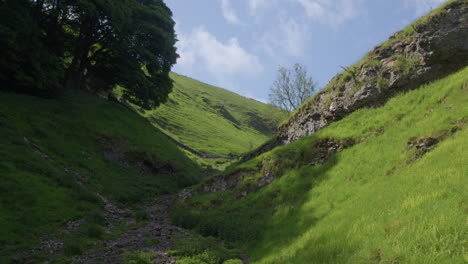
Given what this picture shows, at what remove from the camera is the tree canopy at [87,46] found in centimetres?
2669

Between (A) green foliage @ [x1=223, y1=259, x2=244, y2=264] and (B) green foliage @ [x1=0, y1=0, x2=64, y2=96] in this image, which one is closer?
(A) green foliage @ [x1=223, y1=259, x2=244, y2=264]

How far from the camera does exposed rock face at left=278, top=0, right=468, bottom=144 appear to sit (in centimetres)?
1733

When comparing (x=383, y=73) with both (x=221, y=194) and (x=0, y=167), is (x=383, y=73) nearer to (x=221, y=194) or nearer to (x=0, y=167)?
(x=221, y=194)

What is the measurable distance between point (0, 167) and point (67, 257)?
9220 millimetres

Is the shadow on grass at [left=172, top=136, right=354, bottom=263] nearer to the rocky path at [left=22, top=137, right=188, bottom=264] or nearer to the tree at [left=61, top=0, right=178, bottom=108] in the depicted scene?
the rocky path at [left=22, top=137, right=188, bottom=264]

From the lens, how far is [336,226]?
877cm

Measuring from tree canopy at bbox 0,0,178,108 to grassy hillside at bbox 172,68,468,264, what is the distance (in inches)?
834

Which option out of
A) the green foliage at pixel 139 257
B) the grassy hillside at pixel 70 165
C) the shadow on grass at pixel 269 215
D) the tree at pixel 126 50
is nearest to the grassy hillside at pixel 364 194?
the shadow on grass at pixel 269 215

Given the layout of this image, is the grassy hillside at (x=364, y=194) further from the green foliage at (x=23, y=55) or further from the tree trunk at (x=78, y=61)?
the tree trunk at (x=78, y=61)

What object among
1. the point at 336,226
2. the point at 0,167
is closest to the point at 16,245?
the point at 0,167

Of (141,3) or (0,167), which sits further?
(141,3)

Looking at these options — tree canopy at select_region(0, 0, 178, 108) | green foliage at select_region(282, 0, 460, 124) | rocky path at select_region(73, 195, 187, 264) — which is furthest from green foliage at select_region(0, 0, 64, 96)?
green foliage at select_region(282, 0, 460, 124)

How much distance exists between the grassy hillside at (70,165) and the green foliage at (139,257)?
2.44 metres

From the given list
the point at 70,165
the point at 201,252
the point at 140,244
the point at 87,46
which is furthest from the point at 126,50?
the point at 201,252
